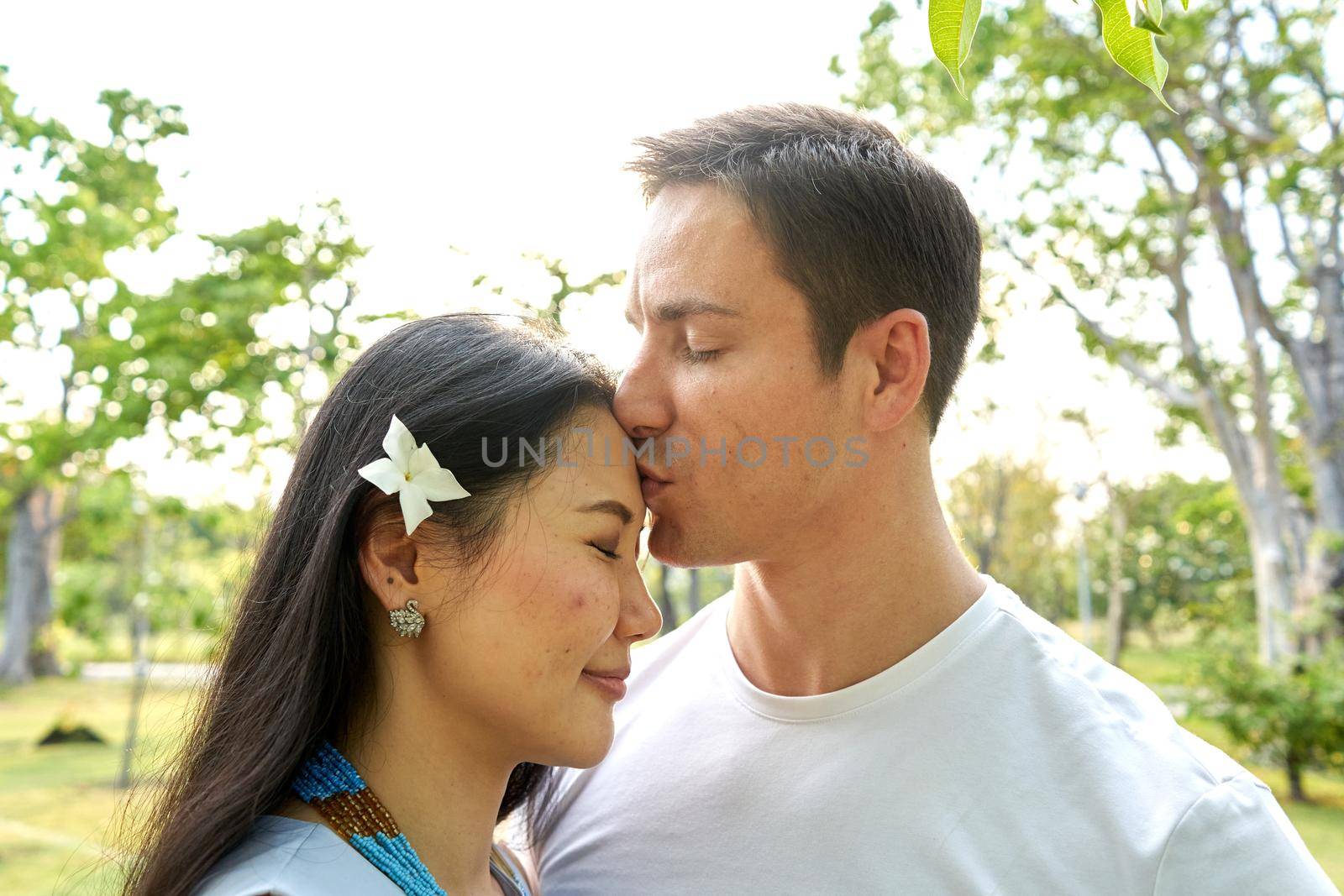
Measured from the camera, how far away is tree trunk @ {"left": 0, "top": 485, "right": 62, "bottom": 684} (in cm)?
1523

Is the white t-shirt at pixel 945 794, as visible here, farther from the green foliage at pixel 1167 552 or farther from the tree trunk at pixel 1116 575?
the tree trunk at pixel 1116 575

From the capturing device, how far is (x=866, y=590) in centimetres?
216

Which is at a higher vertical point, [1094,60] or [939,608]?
[1094,60]

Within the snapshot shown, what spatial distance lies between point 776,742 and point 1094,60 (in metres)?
8.68

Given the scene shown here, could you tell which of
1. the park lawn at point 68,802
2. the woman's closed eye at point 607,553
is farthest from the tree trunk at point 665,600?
the woman's closed eye at point 607,553

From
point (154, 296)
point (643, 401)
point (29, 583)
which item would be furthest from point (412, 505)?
point (29, 583)

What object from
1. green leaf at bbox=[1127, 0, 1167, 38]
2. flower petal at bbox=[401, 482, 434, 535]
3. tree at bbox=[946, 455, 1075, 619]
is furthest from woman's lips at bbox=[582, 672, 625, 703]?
tree at bbox=[946, 455, 1075, 619]

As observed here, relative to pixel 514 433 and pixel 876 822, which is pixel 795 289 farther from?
pixel 876 822

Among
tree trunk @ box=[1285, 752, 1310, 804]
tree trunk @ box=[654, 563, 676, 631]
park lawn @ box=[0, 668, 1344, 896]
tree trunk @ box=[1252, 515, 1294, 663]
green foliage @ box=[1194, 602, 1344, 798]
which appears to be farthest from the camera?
tree trunk @ box=[1252, 515, 1294, 663]

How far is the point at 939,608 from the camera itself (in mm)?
2135

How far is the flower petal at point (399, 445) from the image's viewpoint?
177cm

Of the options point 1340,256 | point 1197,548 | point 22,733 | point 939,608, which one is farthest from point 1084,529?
point 939,608

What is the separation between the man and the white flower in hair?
14.8 inches

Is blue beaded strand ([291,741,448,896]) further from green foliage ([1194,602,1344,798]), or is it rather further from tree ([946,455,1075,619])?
green foliage ([1194,602,1344,798])
